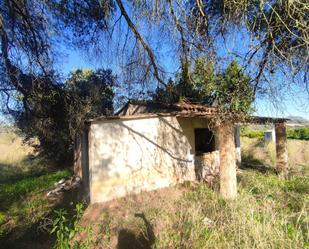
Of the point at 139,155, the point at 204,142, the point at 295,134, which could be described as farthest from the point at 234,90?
the point at 295,134

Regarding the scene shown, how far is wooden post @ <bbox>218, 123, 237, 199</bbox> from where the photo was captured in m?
7.09

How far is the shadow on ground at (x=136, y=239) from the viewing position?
14.4ft

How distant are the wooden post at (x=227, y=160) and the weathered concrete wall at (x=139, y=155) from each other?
2.76 meters

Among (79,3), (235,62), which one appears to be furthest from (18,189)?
(235,62)

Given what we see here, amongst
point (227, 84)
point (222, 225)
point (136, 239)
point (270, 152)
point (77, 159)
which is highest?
point (227, 84)

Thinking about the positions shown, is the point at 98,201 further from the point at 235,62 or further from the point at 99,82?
the point at 99,82

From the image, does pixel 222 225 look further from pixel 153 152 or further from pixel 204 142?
pixel 204 142

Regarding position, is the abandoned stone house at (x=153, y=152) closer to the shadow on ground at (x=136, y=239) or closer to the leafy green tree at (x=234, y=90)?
the leafy green tree at (x=234, y=90)

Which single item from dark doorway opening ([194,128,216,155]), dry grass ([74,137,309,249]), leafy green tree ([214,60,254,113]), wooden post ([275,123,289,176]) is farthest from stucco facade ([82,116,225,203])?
wooden post ([275,123,289,176])

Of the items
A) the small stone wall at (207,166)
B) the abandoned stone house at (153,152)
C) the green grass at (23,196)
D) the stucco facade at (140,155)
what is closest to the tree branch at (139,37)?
the abandoned stone house at (153,152)

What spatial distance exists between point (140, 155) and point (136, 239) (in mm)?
4287

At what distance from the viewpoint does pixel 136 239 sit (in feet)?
15.4

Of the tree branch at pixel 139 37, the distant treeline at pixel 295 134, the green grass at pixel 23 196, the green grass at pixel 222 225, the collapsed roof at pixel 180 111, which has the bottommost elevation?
the green grass at pixel 23 196

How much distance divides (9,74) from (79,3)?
111 inches
